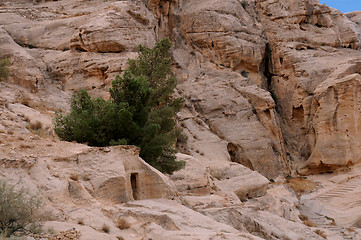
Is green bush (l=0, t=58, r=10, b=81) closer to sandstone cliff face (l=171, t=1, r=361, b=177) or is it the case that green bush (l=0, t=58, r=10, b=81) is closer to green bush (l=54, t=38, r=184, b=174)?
green bush (l=54, t=38, r=184, b=174)

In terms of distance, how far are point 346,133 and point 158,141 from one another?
1967 cm

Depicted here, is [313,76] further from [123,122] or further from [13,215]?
[13,215]

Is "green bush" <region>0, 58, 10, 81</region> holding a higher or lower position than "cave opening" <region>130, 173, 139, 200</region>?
higher

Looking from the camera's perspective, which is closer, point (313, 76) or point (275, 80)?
point (313, 76)

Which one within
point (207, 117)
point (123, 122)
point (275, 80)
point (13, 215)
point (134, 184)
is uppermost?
point (13, 215)

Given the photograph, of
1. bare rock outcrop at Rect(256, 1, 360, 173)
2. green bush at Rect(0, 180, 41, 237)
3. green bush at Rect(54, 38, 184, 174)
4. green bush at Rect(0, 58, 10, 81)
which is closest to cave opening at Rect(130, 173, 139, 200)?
green bush at Rect(54, 38, 184, 174)

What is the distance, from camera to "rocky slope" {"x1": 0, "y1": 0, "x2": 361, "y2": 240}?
9.44 m

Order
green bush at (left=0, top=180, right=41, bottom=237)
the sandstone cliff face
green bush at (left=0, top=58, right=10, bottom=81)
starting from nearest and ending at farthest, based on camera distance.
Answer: green bush at (left=0, top=180, right=41, bottom=237) → green bush at (left=0, top=58, right=10, bottom=81) → the sandstone cliff face

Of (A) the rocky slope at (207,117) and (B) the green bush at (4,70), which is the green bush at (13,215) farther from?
(B) the green bush at (4,70)

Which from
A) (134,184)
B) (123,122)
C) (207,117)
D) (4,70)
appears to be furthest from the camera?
(207,117)

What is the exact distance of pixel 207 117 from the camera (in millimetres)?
29719

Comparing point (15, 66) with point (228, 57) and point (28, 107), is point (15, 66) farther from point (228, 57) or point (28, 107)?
point (228, 57)

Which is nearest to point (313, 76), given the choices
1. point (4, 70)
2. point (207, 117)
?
point (207, 117)

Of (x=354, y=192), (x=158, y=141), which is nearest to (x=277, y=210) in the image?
(x=158, y=141)
